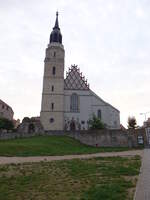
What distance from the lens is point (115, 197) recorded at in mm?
6660

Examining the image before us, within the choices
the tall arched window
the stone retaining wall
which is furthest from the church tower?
the stone retaining wall

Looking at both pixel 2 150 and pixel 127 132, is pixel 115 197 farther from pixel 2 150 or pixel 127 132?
pixel 127 132

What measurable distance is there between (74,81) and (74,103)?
5284 mm

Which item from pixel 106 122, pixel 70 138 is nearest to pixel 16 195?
pixel 70 138

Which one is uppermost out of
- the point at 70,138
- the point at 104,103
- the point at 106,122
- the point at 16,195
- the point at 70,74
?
the point at 70,74

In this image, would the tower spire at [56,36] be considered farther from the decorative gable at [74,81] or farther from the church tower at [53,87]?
the decorative gable at [74,81]

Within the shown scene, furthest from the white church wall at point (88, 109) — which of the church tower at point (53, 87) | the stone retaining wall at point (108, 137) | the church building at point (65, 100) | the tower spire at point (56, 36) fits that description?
the tower spire at point (56, 36)

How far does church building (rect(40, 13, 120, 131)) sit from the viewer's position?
51.6m

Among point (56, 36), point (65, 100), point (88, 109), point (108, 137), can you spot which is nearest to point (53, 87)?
point (65, 100)

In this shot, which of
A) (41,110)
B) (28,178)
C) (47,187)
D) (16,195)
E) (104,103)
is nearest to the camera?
(16,195)

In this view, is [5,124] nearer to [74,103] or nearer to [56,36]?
[74,103]

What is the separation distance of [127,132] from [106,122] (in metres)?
13.9

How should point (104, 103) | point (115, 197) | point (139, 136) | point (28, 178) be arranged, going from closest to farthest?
point (115, 197)
point (28, 178)
point (139, 136)
point (104, 103)

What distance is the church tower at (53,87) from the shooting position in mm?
51094
